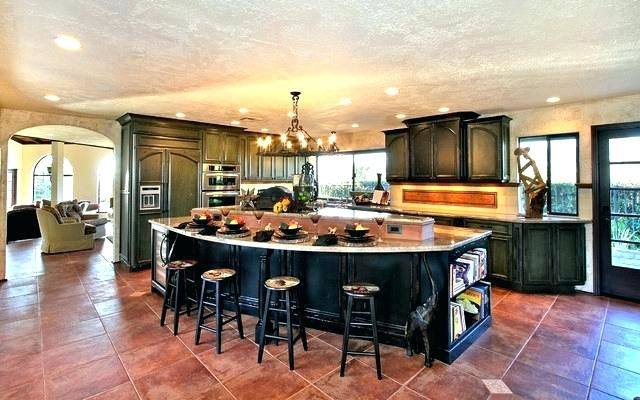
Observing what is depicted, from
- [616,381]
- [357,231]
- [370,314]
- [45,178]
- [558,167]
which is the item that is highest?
[45,178]

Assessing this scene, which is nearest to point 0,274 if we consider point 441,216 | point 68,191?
point 441,216

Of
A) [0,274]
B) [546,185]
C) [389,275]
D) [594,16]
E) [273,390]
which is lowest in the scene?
[273,390]

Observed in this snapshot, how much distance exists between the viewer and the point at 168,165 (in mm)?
5539

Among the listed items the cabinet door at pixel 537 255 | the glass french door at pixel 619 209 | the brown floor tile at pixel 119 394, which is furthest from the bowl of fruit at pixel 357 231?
the glass french door at pixel 619 209

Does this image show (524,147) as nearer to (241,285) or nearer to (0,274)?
(241,285)

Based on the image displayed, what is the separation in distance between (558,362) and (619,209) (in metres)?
2.67

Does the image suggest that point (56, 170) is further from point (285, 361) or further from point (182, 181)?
point (285, 361)

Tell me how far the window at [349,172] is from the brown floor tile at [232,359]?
4.64 meters

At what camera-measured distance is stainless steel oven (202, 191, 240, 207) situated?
5.97m

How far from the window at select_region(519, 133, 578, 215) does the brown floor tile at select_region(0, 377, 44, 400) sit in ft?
18.9

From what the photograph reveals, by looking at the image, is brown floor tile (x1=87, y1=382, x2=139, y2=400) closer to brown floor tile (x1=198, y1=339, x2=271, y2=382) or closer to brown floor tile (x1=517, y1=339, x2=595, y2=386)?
brown floor tile (x1=198, y1=339, x2=271, y2=382)

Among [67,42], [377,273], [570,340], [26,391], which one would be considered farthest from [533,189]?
[26,391]

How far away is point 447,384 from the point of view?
2.34 m

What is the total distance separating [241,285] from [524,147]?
442cm
